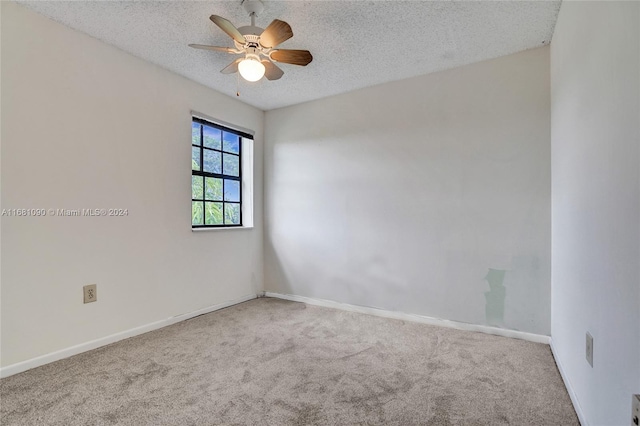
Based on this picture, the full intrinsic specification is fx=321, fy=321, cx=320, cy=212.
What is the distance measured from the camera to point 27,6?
2055mm

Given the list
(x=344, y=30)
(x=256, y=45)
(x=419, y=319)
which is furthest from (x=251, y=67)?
(x=419, y=319)

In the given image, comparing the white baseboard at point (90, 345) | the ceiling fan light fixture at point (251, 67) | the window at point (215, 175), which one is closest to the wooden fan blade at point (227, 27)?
the ceiling fan light fixture at point (251, 67)

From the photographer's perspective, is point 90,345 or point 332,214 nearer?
point 90,345

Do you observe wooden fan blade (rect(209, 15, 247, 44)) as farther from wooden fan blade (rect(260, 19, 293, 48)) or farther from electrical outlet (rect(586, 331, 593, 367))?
electrical outlet (rect(586, 331, 593, 367))

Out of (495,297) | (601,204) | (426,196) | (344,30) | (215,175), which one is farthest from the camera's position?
(215,175)

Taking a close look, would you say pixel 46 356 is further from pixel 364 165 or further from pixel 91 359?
pixel 364 165

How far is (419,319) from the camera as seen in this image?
2.99 m

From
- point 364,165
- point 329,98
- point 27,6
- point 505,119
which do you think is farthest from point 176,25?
point 505,119

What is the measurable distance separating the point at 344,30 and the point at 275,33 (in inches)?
24.8

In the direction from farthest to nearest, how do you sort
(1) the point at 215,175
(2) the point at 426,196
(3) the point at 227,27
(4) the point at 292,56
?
(1) the point at 215,175 → (2) the point at 426,196 → (4) the point at 292,56 → (3) the point at 227,27

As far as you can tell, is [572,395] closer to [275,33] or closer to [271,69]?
[275,33]

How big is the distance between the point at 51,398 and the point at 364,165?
114 inches

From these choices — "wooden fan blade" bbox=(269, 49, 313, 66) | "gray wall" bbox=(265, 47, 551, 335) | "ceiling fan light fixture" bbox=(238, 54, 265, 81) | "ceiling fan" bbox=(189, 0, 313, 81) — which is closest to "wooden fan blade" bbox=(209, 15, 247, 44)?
"ceiling fan" bbox=(189, 0, 313, 81)

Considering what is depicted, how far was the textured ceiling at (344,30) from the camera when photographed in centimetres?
204
